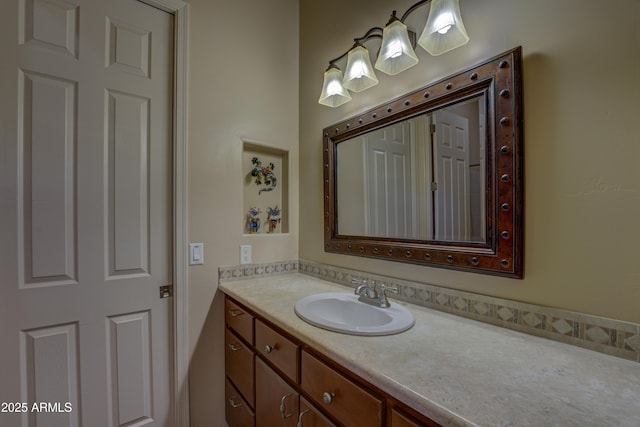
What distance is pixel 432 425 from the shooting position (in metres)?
0.59

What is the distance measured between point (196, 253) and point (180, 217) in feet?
0.73

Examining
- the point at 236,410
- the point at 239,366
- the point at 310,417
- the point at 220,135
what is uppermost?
the point at 220,135

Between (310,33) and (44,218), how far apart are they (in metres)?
1.83

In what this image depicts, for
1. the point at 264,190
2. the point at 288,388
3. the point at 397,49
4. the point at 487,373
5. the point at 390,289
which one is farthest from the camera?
the point at 264,190

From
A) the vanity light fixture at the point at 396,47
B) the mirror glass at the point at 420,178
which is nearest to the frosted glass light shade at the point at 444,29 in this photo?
the vanity light fixture at the point at 396,47

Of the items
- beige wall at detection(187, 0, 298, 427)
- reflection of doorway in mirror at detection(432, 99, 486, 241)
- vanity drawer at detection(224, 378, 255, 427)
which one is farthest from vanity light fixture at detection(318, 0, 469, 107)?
vanity drawer at detection(224, 378, 255, 427)

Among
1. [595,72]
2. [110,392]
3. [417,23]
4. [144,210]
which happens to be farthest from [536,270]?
[110,392]

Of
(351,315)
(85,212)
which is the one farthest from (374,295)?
(85,212)

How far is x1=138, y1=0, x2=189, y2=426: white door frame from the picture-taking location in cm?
150

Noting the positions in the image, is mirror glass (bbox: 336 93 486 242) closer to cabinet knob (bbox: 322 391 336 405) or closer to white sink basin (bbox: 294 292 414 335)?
white sink basin (bbox: 294 292 414 335)

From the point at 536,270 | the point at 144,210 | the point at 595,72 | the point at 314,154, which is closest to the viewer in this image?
the point at 595,72

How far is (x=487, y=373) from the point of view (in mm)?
671

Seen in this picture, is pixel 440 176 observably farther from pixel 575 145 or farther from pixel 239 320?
pixel 239 320

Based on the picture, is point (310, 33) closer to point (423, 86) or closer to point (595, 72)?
point (423, 86)
